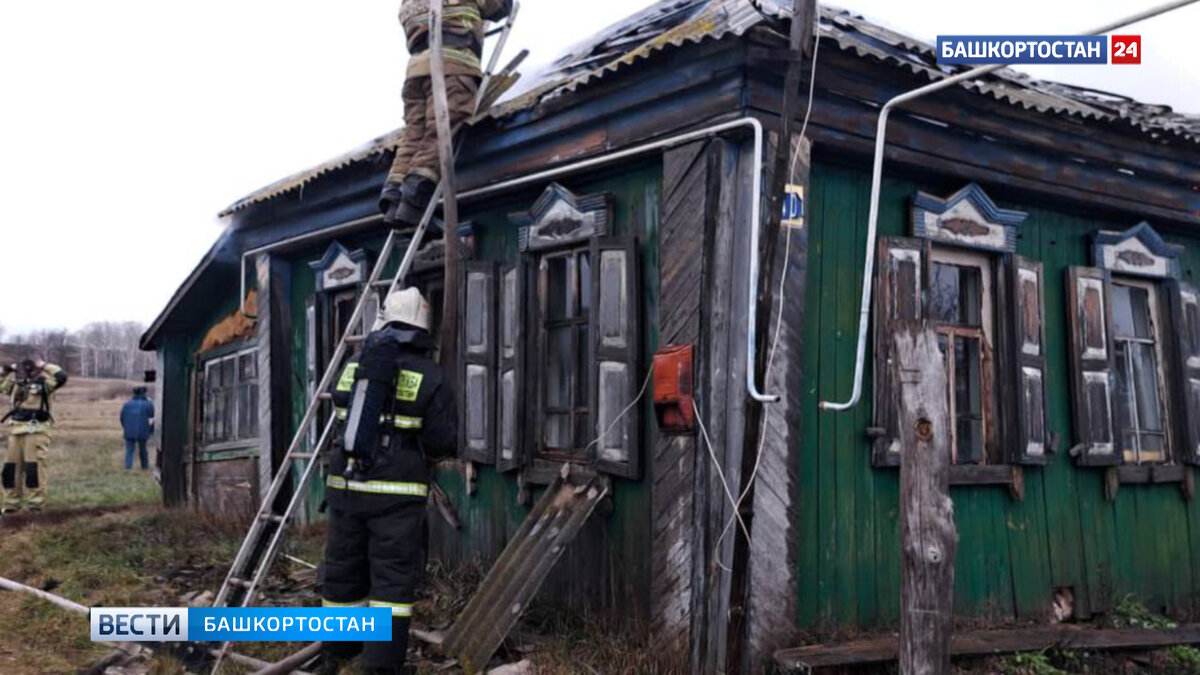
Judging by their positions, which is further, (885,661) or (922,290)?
(922,290)

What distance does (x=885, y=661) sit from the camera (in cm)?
557

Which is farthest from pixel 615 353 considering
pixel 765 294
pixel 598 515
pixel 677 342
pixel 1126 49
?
pixel 1126 49

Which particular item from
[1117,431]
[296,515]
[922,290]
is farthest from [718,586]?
[296,515]

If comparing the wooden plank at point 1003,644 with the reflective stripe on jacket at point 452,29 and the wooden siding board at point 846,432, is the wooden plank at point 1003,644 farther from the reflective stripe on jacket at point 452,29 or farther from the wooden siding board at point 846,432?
the reflective stripe on jacket at point 452,29

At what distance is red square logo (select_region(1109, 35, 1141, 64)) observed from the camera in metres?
5.52

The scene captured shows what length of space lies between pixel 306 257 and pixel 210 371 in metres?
3.39

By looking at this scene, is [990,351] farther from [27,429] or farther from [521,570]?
[27,429]

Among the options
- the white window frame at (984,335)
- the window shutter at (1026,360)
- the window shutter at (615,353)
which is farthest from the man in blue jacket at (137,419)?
the window shutter at (1026,360)

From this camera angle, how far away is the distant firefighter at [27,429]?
39.8 ft

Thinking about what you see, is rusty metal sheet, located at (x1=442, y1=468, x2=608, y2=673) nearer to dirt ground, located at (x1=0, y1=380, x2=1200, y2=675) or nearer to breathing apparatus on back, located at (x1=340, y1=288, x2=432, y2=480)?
dirt ground, located at (x1=0, y1=380, x2=1200, y2=675)

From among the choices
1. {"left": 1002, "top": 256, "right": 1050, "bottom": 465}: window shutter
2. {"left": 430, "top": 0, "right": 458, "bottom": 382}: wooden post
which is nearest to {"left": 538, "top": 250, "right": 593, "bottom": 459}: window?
{"left": 430, "top": 0, "right": 458, "bottom": 382}: wooden post

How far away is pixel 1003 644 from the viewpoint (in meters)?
5.84

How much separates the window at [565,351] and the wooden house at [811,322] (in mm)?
20

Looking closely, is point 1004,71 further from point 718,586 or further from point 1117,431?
point 718,586
